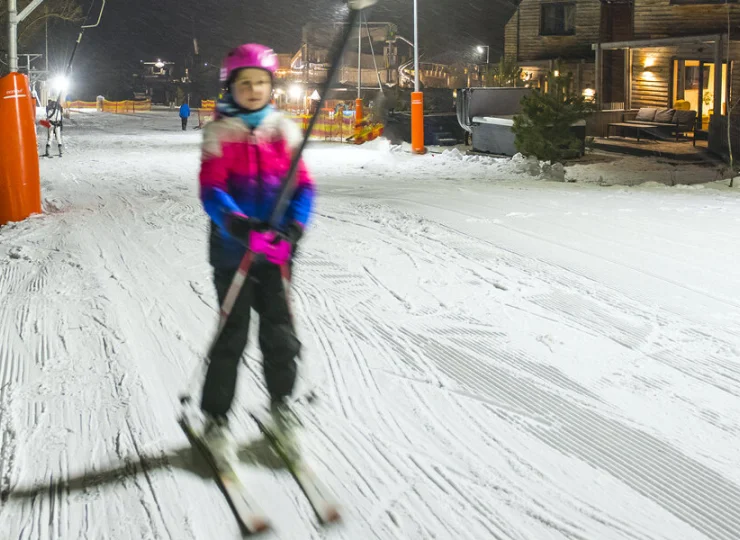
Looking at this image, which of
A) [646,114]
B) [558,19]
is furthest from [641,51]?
[558,19]

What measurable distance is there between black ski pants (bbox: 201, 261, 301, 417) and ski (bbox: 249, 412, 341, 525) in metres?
0.31

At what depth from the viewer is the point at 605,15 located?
3209 centimetres

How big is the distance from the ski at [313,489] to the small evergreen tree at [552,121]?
13.8m

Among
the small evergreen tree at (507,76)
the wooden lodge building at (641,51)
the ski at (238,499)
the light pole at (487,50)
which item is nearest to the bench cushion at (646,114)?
the wooden lodge building at (641,51)

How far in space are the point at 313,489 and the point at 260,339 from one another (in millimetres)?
751

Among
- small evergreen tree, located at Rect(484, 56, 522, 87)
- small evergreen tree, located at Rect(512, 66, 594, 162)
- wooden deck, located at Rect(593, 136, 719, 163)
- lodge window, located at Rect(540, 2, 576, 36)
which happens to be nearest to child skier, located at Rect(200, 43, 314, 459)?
small evergreen tree, located at Rect(512, 66, 594, 162)

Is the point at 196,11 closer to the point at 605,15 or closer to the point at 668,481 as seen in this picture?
the point at 605,15

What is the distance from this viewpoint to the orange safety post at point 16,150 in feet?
32.5

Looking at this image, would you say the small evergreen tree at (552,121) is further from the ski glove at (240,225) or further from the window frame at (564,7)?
the window frame at (564,7)

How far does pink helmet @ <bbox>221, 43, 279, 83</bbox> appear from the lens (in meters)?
3.46

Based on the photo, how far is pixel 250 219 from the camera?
3.38 m

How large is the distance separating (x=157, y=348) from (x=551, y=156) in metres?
12.7

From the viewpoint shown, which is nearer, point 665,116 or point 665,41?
point 665,41

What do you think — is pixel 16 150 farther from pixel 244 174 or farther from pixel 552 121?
pixel 552 121
